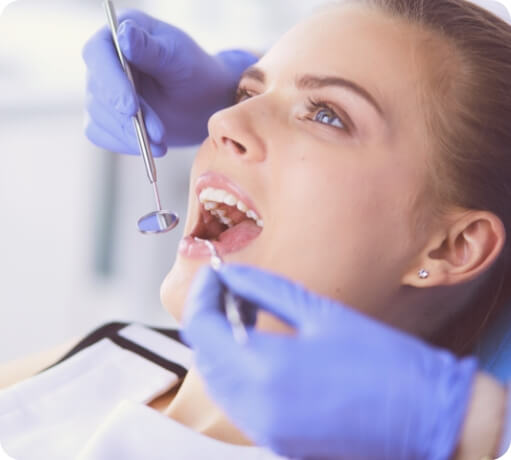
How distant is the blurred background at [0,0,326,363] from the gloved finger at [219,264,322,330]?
162cm

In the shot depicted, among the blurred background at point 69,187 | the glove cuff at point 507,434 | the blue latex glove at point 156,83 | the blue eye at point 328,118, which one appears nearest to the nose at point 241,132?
the blue eye at point 328,118

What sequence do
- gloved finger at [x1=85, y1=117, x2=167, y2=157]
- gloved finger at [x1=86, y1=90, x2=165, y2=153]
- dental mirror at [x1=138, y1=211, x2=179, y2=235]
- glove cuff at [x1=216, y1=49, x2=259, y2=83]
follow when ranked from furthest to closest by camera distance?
1. glove cuff at [x1=216, y1=49, x2=259, y2=83]
2. gloved finger at [x1=85, y1=117, x2=167, y2=157]
3. gloved finger at [x1=86, y1=90, x2=165, y2=153]
4. dental mirror at [x1=138, y1=211, x2=179, y2=235]

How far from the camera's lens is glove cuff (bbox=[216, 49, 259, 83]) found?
5.85ft

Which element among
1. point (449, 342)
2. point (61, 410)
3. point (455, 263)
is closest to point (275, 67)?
point (455, 263)

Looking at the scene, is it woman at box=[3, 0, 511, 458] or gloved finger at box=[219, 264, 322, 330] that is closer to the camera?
gloved finger at box=[219, 264, 322, 330]

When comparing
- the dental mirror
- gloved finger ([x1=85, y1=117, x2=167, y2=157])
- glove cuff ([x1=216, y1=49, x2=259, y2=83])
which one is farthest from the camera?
glove cuff ([x1=216, y1=49, x2=259, y2=83])

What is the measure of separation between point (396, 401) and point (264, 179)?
1.69 ft

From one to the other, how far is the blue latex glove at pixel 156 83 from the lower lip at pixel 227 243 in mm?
274

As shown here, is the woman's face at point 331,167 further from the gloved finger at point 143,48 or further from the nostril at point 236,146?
the gloved finger at point 143,48

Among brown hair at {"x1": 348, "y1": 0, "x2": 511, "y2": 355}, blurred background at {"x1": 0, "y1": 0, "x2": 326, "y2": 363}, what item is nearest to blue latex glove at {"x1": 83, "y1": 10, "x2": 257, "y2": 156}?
brown hair at {"x1": 348, "y1": 0, "x2": 511, "y2": 355}

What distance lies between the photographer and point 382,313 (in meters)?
1.28

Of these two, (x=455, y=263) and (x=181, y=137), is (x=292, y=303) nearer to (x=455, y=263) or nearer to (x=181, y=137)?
(x=455, y=263)

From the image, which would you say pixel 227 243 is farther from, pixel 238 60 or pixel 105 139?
pixel 238 60

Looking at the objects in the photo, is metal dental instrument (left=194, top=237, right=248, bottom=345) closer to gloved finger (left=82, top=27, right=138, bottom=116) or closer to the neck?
the neck
